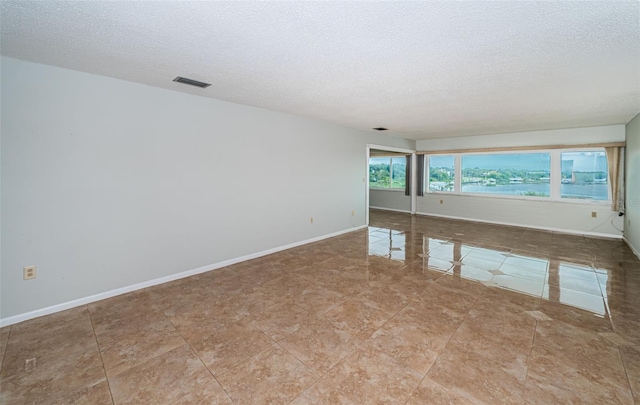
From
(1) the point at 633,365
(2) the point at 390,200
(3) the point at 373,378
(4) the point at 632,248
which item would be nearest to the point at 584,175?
(4) the point at 632,248

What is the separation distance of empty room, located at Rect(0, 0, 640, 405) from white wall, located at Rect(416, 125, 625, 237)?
26.2 inches

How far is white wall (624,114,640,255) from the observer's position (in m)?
4.29

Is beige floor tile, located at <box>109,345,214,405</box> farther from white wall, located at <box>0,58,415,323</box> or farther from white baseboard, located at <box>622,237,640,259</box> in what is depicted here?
white baseboard, located at <box>622,237,640,259</box>

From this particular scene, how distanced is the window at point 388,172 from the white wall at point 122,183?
518 cm

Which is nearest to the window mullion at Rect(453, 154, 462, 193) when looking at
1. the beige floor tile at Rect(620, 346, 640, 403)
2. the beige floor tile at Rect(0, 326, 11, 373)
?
the beige floor tile at Rect(620, 346, 640, 403)

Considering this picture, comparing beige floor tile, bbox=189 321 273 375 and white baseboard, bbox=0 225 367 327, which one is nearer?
beige floor tile, bbox=189 321 273 375

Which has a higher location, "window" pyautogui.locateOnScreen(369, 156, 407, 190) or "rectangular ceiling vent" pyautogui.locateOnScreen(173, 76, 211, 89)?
"rectangular ceiling vent" pyautogui.locateOnScreen(173, 76, 211, 89)

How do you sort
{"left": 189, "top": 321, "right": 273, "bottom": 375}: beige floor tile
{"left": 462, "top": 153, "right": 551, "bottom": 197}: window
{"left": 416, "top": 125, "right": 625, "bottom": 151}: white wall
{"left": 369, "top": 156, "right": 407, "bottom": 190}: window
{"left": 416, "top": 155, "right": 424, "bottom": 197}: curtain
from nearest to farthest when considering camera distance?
{"left": 189, "top": 321, "right": 273, "bottom": 375}: beige floor tile, {"left": 416, "top": 125, "right": 625, "bottom": 151}: white wall, {"left": 462, "top": 153, "right": 551, "bottom": 197}: window, {"left": 416, "top": 155, "right": 424, "bottom": 197}: curtain, {"left": 369, "top": 156, "right": 407, "bottom": 190}: window

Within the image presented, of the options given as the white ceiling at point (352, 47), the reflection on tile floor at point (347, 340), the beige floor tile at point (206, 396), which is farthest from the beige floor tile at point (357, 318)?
the white ceiling at point (352, 47)

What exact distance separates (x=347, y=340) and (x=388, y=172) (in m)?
7.64

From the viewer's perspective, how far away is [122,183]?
3.01 meters

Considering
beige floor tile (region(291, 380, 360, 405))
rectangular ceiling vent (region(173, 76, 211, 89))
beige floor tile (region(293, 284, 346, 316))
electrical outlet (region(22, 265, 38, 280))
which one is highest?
rectangular ceiling vent (region(173, 76, 211, 89))

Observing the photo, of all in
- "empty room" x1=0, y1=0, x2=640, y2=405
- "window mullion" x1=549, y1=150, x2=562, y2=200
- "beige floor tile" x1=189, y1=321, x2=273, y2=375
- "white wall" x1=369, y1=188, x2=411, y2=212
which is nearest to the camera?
"empty room" x1=0, y1=0, x2=640, y2=405

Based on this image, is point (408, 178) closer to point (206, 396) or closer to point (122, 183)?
point (122, 183)
